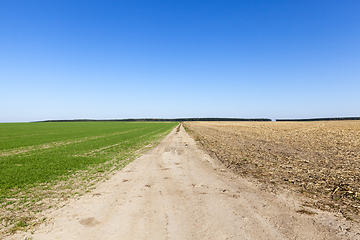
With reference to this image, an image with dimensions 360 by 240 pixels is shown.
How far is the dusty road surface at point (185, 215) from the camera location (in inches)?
195

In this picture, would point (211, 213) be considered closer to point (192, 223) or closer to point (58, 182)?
point (192, 223)

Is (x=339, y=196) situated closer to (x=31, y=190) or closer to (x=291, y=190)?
(x=291, y=190)

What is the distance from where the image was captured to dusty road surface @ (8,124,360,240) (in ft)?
16.3

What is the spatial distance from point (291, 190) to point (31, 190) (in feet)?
38.3

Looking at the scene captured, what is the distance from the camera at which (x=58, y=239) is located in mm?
4746

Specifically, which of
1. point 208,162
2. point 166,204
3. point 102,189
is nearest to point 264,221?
point 166,204

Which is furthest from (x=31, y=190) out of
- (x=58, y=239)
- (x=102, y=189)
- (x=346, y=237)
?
(x=346, y=237)

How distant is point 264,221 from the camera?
18.4 ft

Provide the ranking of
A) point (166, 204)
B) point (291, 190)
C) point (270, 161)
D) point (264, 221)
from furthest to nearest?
point (270, 161) → point (291, 190) → point (166, 204) → point (264, 221)

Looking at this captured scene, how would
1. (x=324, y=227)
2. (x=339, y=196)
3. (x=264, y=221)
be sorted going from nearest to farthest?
(x=324, y=227), (x=264, y=221), (x=339, y=196)

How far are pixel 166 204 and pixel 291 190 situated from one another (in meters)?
5.58

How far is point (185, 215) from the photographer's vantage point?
5.99 meters

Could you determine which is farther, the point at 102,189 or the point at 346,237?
the point at 102,189

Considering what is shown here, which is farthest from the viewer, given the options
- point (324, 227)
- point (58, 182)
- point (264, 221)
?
point (58, 182)
